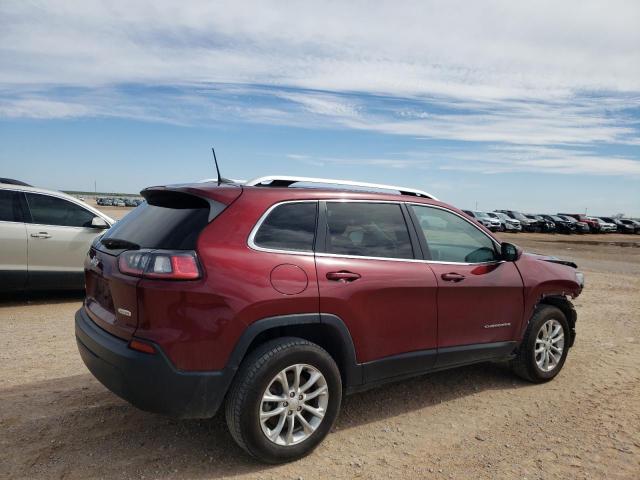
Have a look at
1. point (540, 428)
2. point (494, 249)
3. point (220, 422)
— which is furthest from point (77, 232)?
point (540, 428)

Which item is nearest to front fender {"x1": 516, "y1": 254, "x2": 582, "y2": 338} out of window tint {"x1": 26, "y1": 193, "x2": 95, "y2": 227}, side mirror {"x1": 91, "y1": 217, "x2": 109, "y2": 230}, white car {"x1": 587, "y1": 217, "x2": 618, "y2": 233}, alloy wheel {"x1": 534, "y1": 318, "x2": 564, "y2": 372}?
alloy wheel {"x1": 534, "y1": 318, "x2": 564, "y2": 372}

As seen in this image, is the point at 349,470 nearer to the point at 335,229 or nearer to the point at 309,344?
the point at 309,344

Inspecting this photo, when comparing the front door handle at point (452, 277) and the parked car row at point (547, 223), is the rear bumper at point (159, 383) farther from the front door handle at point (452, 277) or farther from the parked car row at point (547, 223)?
Result: the parked car row at point (547, 223)

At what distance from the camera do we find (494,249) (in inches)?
171

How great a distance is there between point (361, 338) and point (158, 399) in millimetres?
1309

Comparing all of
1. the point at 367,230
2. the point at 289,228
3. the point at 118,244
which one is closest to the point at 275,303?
the point at 289,228

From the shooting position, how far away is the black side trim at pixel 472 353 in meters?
3.90

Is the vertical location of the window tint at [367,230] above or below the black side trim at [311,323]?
above

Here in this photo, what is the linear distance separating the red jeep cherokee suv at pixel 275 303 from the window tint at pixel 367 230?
1cm

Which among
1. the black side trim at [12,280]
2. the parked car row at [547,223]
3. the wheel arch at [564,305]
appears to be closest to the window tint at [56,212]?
the black side trim at [12,280]

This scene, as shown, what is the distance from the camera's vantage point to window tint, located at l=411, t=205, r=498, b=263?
156 inches

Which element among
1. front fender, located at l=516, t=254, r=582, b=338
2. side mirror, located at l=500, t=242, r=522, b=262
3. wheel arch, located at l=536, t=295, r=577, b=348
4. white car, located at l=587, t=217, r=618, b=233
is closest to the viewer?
side mirror, located at l=500, t=242, r=522, b=262

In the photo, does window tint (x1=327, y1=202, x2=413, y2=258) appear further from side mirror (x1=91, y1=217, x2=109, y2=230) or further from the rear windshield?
side mirror (x1=91, y1=217, x2=109, y2=230)

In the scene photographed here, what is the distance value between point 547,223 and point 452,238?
41523mm
